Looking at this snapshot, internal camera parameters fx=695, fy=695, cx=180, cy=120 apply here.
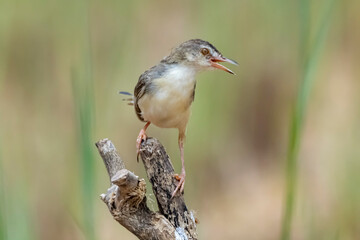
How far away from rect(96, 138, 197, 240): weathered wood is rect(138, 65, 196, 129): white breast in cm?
46

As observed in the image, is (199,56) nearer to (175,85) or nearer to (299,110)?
(175,85)

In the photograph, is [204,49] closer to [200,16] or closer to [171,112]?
[171,112]

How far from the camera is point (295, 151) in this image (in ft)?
6.51

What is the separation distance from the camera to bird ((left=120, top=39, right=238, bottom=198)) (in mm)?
2924

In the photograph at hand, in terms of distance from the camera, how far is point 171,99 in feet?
9.57

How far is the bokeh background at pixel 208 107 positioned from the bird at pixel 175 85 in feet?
3.35

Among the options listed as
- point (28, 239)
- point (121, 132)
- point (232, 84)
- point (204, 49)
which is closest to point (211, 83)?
point (232, 84)

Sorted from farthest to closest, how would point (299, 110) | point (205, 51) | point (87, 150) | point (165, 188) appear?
point (205, 51)
point (165, 188)
point (87, 150)
point (299, 110)

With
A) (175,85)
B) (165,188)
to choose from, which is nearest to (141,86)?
(175,85)

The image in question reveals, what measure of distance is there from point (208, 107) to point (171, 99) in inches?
71.8

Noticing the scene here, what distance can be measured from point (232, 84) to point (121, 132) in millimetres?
922

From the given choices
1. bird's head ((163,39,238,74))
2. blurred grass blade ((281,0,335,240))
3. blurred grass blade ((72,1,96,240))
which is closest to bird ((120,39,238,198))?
bird's head ((163,39,238,74))

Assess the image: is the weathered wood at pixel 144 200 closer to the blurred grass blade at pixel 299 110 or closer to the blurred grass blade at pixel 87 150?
the blurred grass blade at pixel 87 150

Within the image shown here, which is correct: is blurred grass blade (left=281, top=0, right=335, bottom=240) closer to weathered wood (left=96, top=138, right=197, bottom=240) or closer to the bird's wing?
weathered wood (left=96, top=138, right=197, bottom=240)
